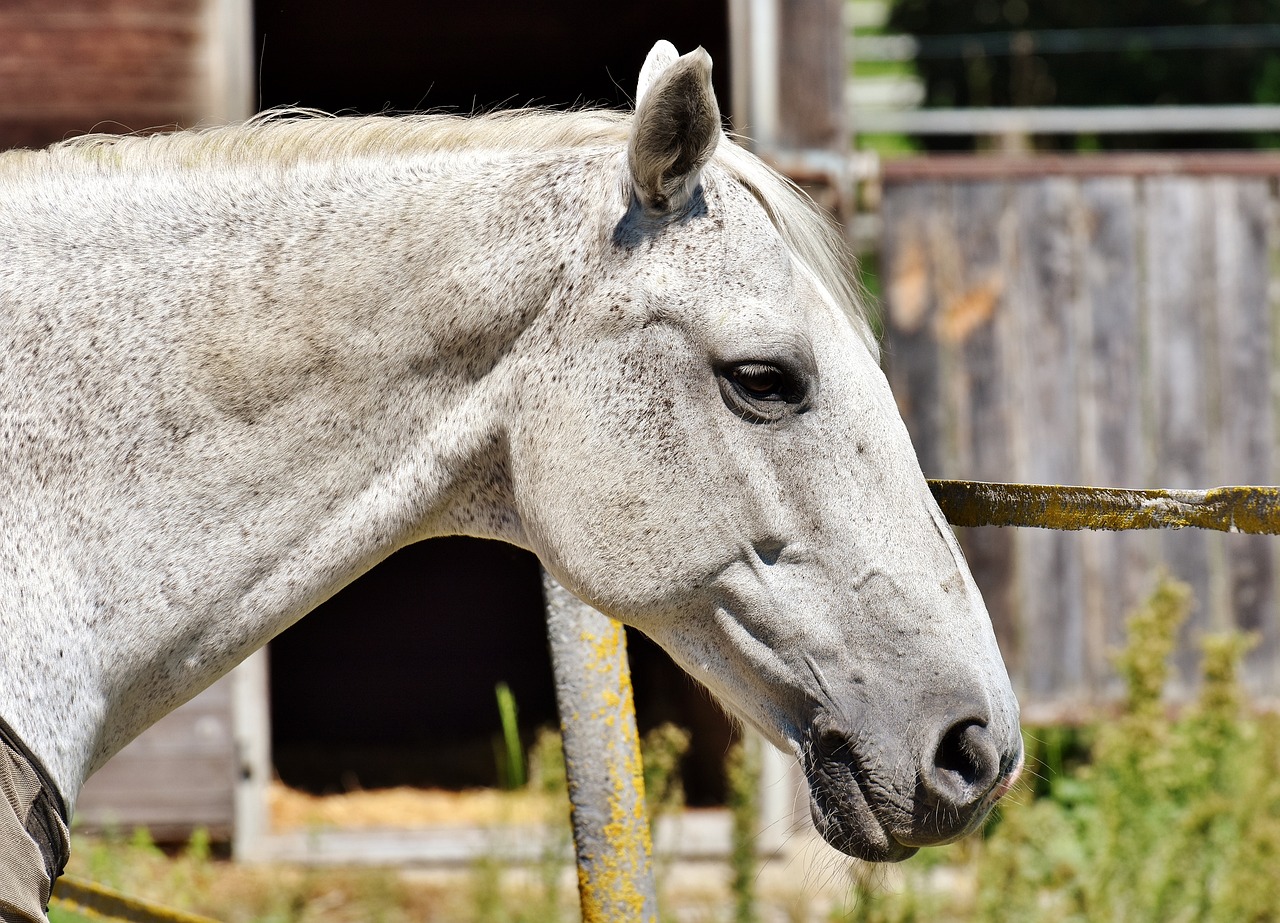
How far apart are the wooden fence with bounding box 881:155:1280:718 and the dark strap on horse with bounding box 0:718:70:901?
4.07 m

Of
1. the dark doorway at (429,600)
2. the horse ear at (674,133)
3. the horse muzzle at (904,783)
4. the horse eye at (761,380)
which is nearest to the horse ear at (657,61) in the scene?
the horse ear at (674,133)

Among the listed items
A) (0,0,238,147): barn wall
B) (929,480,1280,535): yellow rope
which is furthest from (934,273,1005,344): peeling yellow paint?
(929,480,1280,535): yellow rope

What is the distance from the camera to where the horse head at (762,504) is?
1.60 meters

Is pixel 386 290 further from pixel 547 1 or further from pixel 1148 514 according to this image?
pixel 547 1

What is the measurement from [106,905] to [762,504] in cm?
132

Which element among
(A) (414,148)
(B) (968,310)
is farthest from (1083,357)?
(A) (414,148)

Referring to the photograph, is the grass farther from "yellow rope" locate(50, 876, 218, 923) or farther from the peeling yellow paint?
the peeling yellow paint

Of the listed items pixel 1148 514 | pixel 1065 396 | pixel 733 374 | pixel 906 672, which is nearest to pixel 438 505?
pixel 733 374

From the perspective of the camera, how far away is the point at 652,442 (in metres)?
1.65

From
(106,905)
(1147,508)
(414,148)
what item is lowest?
(106,905)

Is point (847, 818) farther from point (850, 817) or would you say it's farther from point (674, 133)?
point (674, 133)

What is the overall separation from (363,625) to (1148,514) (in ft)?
21.0

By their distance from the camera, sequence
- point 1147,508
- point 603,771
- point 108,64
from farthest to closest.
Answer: point 108,64, point 603,771, point 1147,508

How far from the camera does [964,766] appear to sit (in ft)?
5.25
